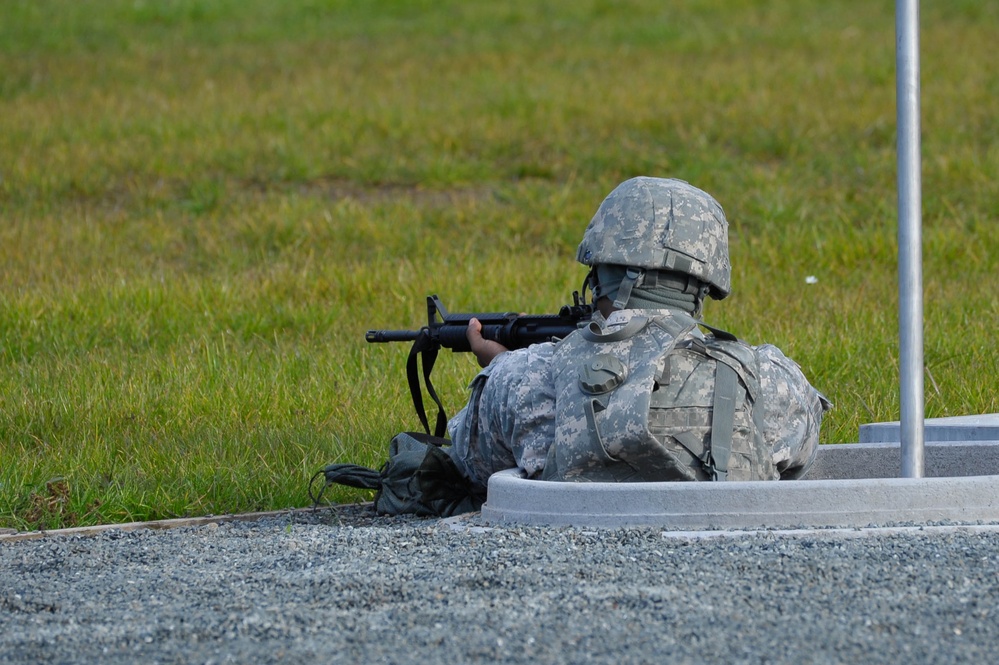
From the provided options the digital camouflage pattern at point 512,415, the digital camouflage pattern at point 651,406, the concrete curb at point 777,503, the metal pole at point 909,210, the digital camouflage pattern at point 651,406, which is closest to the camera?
the concrete curb at point 777,503

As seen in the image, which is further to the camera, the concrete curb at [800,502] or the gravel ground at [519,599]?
the concrete curb at [800,502]

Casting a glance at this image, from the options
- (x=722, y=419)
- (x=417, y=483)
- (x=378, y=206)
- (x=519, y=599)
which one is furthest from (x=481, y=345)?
(x=378, y=206)

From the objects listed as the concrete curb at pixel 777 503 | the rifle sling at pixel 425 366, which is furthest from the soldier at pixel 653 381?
the rifle sling at pixel 425 366

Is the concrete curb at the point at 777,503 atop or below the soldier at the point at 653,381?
below

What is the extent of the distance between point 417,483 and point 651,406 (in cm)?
111

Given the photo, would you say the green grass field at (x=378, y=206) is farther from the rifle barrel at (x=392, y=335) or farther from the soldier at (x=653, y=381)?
the soldier at (x=653, y=381)

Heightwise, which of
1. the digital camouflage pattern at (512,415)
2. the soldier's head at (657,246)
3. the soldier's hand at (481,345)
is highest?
the soldier's head at (657,246)

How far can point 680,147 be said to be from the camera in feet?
44.6

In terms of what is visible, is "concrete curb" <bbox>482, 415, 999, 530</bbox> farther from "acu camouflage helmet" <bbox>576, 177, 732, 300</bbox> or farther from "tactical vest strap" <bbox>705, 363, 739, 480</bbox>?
"acu camouflage helmet" <bbox>576, 177, 732, 300</bbox>

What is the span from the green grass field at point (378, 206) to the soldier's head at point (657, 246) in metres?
1.79

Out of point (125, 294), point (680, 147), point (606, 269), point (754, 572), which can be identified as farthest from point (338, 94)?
point (754, 572)

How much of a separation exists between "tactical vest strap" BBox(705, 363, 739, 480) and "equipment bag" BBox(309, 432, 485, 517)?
112 cm

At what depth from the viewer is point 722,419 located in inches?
174

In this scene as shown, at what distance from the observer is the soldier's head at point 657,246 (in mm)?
4523
